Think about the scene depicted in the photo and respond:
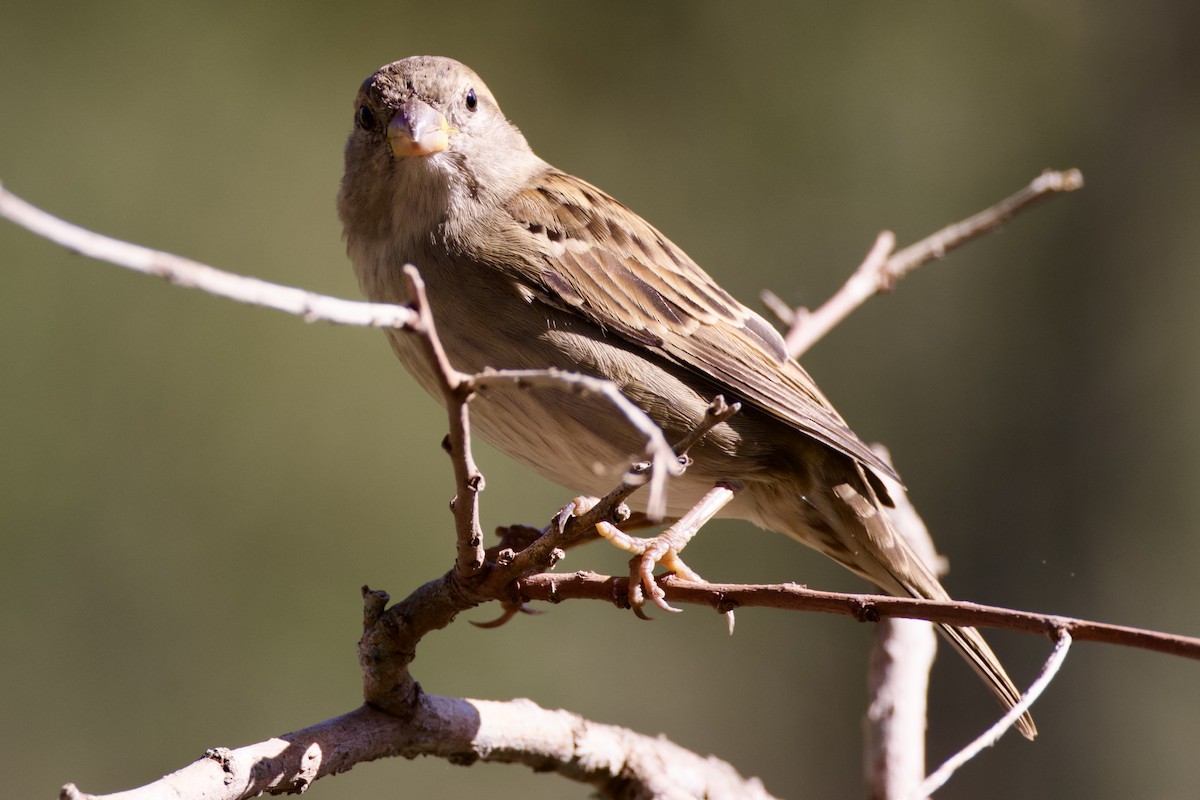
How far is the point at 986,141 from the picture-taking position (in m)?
8.49

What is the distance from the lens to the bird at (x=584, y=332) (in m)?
3.00

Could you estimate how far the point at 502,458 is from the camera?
6977mm

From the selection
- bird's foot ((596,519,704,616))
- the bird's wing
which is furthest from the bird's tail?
bird's foot ((596,519,704,616))

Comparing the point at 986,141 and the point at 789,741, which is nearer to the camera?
the point at 789,741

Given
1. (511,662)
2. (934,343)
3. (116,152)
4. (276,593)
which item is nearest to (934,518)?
(934,343)

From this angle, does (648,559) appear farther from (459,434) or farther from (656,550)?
(459,434)

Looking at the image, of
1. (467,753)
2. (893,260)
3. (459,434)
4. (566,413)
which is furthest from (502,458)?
(459,434)

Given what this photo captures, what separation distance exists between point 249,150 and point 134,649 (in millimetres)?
3004

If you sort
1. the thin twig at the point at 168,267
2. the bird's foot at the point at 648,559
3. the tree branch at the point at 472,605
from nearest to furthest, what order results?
the thin twig at the point at 168,267
the tree branch at the point at 472,605
the bird's foot at the point at 648,559

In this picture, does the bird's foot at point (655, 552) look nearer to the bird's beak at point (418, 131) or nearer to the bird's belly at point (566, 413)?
the bird's belly at point (566, 413)

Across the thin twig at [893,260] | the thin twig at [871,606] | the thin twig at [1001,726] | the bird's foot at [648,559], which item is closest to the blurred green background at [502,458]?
Result: the thin twig at [893,260]

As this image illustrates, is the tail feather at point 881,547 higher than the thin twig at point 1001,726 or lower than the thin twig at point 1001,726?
higher

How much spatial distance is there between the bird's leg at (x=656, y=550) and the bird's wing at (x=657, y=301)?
0.30 metres

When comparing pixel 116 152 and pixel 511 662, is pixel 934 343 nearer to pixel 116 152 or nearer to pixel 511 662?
pixel 511 662
